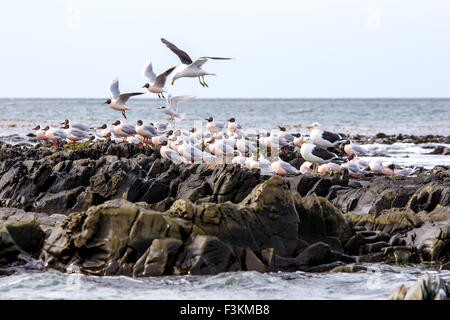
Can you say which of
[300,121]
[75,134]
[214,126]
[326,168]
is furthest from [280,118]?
[326,168]

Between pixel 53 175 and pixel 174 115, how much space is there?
24.5ft

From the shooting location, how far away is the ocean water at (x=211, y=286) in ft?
24.8

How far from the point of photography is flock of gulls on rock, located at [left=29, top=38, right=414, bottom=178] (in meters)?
15.7

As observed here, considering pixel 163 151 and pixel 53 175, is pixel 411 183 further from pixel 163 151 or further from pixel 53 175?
pixel 53 175
